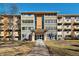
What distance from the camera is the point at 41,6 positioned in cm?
900

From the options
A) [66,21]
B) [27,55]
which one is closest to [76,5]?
[66,21]

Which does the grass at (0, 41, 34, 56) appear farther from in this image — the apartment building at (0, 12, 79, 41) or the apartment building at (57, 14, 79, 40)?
the apartment building at (57, 14, 79, 40)

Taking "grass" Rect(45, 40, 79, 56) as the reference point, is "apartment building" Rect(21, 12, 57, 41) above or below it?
above

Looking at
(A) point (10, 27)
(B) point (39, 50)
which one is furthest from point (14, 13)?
(B) point (39, 50)

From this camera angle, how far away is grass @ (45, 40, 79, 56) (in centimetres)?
916

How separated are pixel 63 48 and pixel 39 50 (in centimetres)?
73

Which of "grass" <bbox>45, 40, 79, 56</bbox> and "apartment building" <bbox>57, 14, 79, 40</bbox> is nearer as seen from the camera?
"grass" <bbox>45, 40, 79, 56</bbox>

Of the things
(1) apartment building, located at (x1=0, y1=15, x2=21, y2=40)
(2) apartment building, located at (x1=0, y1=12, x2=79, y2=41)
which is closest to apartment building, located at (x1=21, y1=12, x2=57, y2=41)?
(2) apartment building, located at (x1=0, y1=12, x2=79, y2=41)

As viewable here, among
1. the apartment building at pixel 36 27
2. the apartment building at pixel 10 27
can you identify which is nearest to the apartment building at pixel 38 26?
the apartment building at pixel 36 27

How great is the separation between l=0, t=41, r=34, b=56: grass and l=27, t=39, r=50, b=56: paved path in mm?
149

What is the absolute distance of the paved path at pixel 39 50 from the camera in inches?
360

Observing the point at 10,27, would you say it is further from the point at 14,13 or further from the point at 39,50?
the point at 39,50

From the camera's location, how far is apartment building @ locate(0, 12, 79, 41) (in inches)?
369

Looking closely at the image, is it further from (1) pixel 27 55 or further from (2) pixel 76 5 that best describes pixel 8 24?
(2) pixel 76 5
